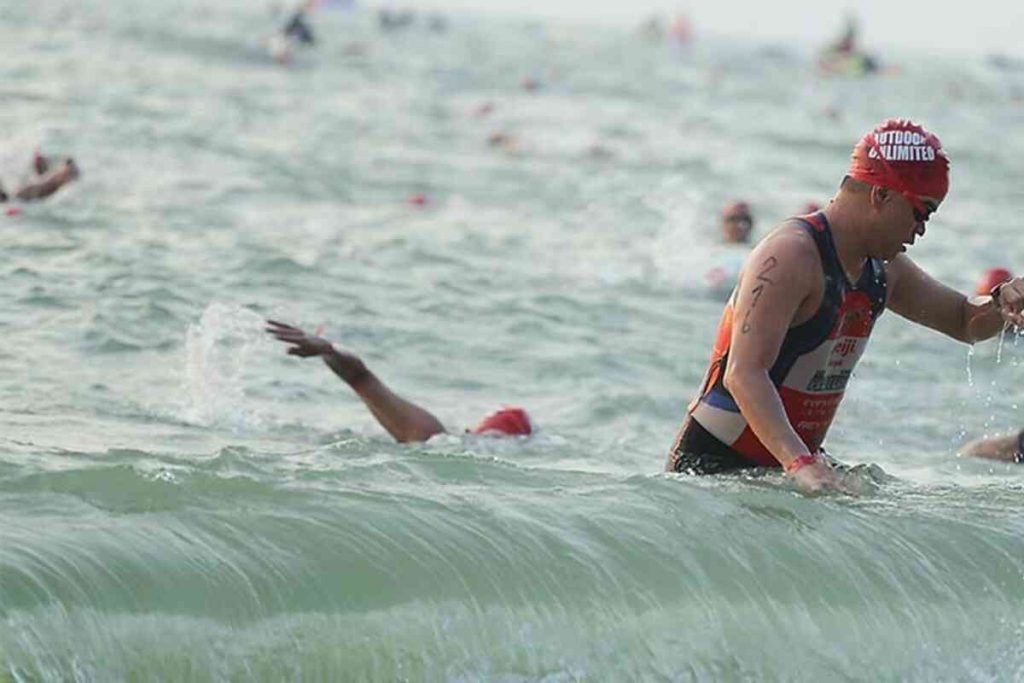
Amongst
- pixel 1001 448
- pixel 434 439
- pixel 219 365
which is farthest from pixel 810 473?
pixel 219 365

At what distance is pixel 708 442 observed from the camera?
6797 mm

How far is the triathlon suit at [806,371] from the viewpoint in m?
6.39

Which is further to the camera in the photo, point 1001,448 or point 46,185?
point 46,185

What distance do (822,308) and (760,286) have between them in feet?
1.09

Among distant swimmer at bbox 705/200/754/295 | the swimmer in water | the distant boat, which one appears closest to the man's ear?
distant swimmer at bbox 705/200/754/295

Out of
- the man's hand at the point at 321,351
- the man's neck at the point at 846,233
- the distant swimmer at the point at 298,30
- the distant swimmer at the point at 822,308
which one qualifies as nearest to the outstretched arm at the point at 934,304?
the distant swimmer at the point at 822,308

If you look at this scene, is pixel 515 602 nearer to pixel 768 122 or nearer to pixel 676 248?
pixel 676 248

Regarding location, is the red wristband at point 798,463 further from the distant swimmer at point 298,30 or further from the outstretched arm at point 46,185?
the distant swimmer at point 298,30

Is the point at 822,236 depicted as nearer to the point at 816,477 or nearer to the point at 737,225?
the point at 816,477

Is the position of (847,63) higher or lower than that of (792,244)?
higher

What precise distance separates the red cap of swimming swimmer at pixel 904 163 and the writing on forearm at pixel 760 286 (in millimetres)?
427

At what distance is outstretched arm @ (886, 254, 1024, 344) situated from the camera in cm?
671

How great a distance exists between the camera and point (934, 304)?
6.78 meters

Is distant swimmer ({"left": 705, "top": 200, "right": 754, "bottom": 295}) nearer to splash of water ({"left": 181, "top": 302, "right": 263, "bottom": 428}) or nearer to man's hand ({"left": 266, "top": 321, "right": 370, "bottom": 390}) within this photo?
splash of water ({"left": 181, "top": 302, "right": 263, "bottom": 428})
